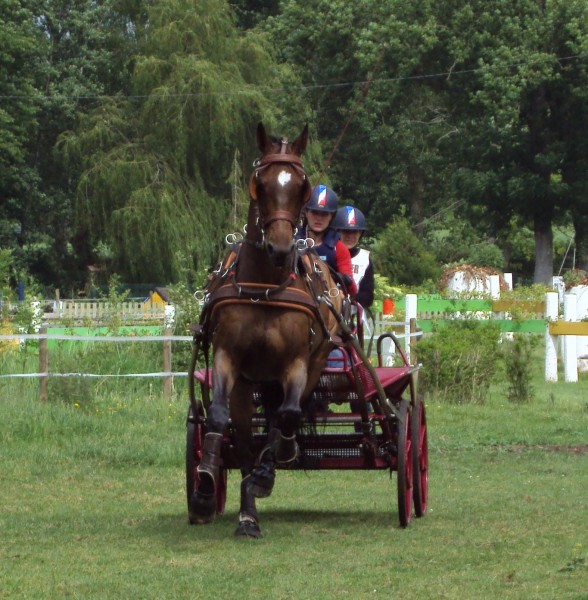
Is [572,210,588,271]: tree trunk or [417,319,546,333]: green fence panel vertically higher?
[572,210,588,271]: tree trunk

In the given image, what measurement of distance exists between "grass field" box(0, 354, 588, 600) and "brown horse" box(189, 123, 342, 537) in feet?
1.63

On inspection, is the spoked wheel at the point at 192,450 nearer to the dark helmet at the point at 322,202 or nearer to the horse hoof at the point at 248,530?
the horse hoof at the point at 248,530

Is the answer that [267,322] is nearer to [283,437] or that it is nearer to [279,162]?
[283,437]

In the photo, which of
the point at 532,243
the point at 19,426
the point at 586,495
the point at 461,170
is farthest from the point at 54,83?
the point at 586,495

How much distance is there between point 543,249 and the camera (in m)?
48.6

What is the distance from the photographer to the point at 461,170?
157 ft

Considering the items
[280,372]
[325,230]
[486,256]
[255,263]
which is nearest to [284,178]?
[255,263]

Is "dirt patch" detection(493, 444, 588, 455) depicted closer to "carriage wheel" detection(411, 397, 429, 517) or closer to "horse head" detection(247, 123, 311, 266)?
"carriage wheel" detection(411, 397, 429, 517)

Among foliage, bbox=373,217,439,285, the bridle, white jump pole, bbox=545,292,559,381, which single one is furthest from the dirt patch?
foliage, bbox=373,217,439,285

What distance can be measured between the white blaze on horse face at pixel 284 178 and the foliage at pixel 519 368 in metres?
9.84

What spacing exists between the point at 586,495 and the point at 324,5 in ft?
127

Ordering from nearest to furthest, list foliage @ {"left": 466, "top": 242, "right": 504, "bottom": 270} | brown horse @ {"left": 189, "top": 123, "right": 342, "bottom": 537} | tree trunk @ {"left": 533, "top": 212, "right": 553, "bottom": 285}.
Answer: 1. brown horse @ {"left": 189, "top": 123, "right": 342, "bottom": 537}
2. tree trunk @ {"left": 533, "top": 212, "right": 553, "bottom": 285}
3. foliage @ {"left": 466, "top": 242, "right": 504, "bottom": 270}

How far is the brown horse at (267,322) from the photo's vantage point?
23.2ft

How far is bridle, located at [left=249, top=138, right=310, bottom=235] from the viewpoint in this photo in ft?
23.0
